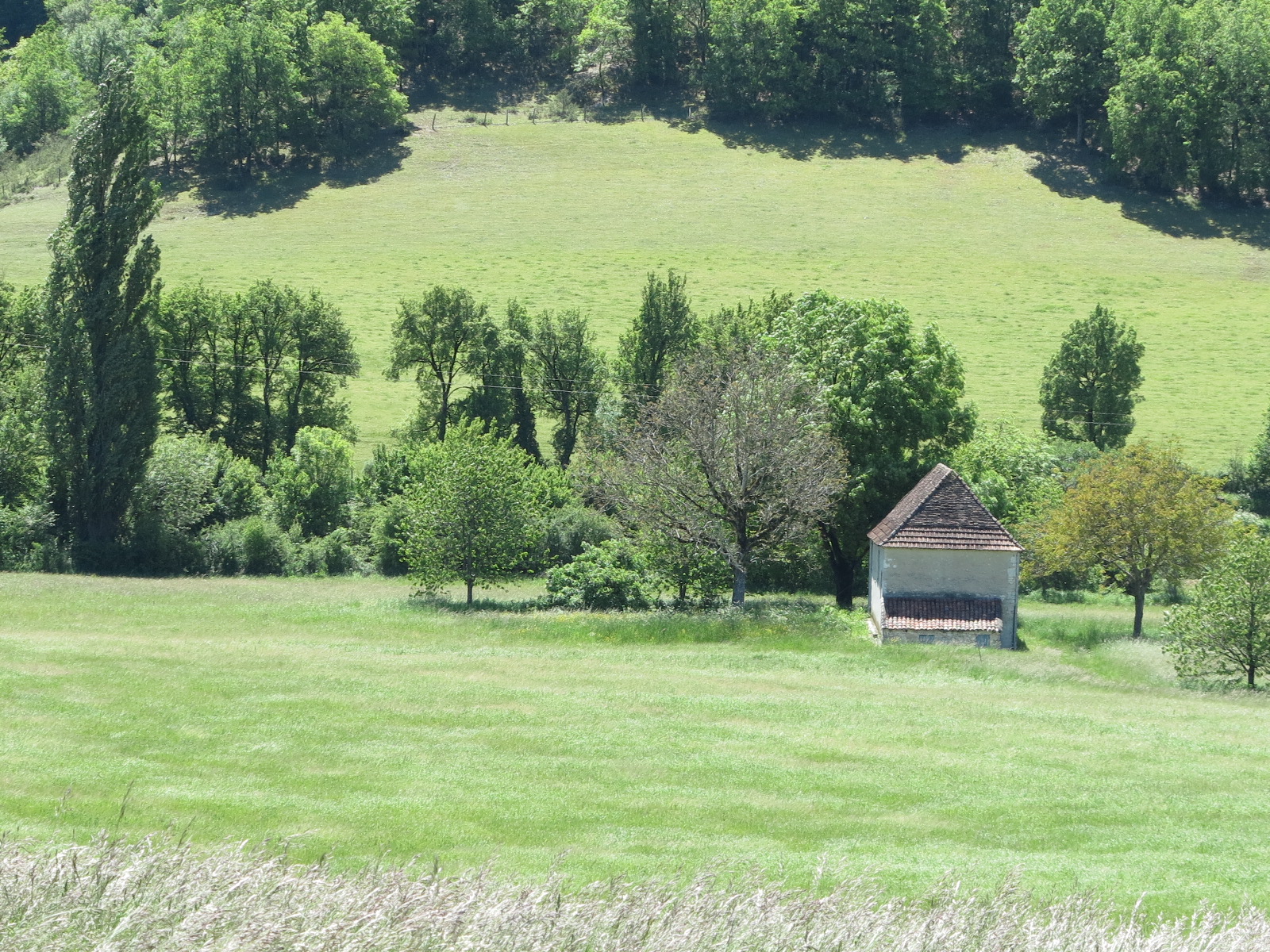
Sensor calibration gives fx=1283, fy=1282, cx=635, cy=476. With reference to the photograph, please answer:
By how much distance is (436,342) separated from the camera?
6469cm

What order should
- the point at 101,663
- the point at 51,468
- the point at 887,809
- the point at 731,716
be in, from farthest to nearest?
the point at 51,468
the point at 101,663
the point at 731,716
the point at 887,809

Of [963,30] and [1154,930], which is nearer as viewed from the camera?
[1154,930]

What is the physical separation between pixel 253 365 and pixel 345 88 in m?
55.9

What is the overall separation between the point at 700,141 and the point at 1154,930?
108795 millimetres

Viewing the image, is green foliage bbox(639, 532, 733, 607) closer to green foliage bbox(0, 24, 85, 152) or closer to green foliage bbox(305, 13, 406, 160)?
green foliage bbox(305, 13, 406, 160)

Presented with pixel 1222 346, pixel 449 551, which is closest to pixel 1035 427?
pixel 1222 346

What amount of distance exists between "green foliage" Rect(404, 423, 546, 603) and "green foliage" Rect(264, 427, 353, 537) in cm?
1509

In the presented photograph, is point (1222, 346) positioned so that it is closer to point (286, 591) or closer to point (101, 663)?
point (286, 591)

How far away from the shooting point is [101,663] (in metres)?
25.8

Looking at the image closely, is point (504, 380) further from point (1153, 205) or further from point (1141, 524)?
point (1153, 205)

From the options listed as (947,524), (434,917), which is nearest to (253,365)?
(947,524)

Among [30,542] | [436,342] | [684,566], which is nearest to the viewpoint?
[684,566]

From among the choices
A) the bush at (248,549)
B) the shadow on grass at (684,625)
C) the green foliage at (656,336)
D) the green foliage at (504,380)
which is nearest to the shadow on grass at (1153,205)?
the green foliage at (656,336)

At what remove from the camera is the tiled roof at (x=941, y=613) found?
37.2m
